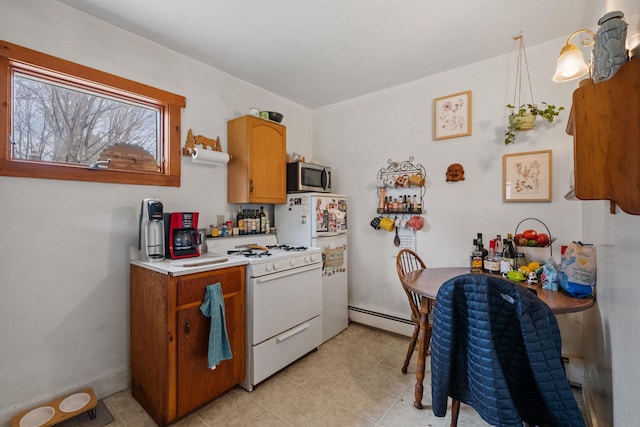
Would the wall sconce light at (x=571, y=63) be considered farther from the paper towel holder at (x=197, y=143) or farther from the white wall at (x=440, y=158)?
the paper towel holder at (x=197, y=143)

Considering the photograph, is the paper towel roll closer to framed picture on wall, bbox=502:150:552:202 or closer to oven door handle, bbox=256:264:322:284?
oven door handle, bbox=256:264:322:284

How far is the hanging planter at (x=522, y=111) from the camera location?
2076mm

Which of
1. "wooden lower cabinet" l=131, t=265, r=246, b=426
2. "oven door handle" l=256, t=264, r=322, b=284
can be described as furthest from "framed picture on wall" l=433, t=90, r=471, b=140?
"wooden lower cabinet" l=131, t=265, r=246, b=426

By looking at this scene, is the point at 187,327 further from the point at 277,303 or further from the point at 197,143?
the point at 197,143

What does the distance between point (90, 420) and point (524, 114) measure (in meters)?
3.57

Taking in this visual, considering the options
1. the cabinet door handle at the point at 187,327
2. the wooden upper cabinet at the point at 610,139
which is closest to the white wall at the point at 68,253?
the cabinet door handle at the point at 187,327

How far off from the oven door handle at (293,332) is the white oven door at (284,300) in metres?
0.04

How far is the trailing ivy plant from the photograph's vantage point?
2.04 m

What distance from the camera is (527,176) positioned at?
2.27m

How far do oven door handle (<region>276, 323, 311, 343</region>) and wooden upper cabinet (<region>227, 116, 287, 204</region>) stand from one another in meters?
1.19

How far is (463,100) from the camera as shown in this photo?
8.50ft

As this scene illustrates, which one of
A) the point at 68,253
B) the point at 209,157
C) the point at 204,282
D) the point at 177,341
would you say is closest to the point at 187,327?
the point at 177,341

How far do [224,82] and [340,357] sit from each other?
278cm

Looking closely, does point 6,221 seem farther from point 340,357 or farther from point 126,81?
point 340,357
